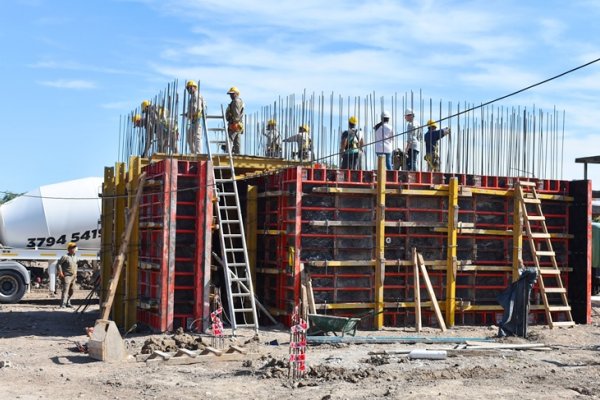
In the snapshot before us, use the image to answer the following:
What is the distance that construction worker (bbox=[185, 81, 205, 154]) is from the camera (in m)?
20.0

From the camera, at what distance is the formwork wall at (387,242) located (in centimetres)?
1873

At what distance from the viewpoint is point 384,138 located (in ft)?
67.7

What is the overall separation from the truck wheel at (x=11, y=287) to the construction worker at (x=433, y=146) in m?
12.8

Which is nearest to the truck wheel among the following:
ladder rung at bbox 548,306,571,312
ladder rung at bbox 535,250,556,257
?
ladder rung at bbox 535,250,556,257

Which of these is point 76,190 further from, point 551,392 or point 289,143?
point 551,392

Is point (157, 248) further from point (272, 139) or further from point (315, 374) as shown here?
point (272, 139)

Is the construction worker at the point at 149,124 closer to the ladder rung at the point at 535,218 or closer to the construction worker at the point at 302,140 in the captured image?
the construction worker at the point at 302,140

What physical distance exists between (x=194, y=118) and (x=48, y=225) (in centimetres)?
968

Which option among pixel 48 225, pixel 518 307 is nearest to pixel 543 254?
Answer: pixel 518 307

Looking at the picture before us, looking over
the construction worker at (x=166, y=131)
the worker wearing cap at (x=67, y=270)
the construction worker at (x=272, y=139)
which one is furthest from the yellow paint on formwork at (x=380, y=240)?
the worker wearing cap at (x=67, y=270)

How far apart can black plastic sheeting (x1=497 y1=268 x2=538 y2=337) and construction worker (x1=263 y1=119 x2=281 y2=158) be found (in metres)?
8.24

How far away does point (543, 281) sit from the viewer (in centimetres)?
2105

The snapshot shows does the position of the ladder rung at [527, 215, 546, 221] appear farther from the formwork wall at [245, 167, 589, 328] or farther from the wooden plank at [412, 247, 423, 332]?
the wooden plank at [412, 247, 423, 332]

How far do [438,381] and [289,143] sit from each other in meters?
10.3
